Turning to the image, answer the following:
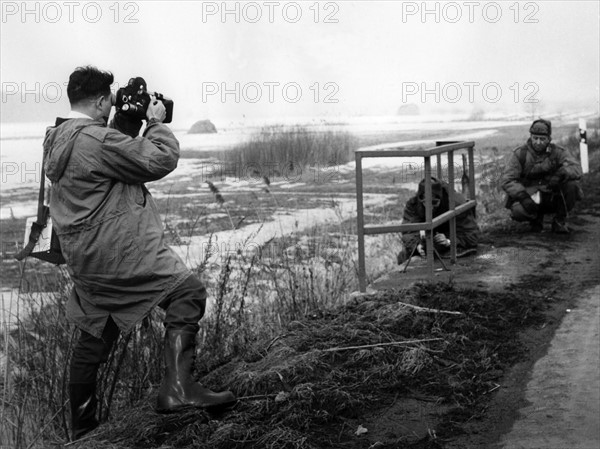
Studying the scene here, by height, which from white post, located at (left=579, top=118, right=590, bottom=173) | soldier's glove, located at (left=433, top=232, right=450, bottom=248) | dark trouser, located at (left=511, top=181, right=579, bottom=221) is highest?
white post, located at (left=579, top=118, right=590, bottom=173)

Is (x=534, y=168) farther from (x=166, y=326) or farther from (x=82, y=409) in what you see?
(x=82, y=409)

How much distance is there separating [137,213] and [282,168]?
1293 cm

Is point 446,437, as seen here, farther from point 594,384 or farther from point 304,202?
point 304,202

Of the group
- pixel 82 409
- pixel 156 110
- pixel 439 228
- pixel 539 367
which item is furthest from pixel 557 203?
pixel 82 409

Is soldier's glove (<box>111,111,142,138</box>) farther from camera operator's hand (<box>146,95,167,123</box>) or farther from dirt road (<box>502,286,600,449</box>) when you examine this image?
dirt road (<box>502,286,600,449</box>)

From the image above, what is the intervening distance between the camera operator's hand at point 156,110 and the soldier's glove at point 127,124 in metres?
0.09

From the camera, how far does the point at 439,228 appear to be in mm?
9797

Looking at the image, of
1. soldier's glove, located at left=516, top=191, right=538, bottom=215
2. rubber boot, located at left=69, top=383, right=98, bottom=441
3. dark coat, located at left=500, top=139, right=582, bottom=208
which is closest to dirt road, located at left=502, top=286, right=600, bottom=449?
rubber boot, located at left=69, top=383, right=98, bottom=441

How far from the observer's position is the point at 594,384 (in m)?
5.46

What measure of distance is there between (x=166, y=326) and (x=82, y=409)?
610mm

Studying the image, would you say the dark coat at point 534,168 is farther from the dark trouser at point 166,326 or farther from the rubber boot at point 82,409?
the rubber boot at point 82,409

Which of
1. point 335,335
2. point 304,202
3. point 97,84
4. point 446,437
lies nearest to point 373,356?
point 335,335

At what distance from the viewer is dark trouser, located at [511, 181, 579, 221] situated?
35.3 ft

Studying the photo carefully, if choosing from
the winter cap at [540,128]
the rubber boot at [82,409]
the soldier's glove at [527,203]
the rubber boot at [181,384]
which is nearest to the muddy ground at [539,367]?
the soldier's glove at [527,203]
